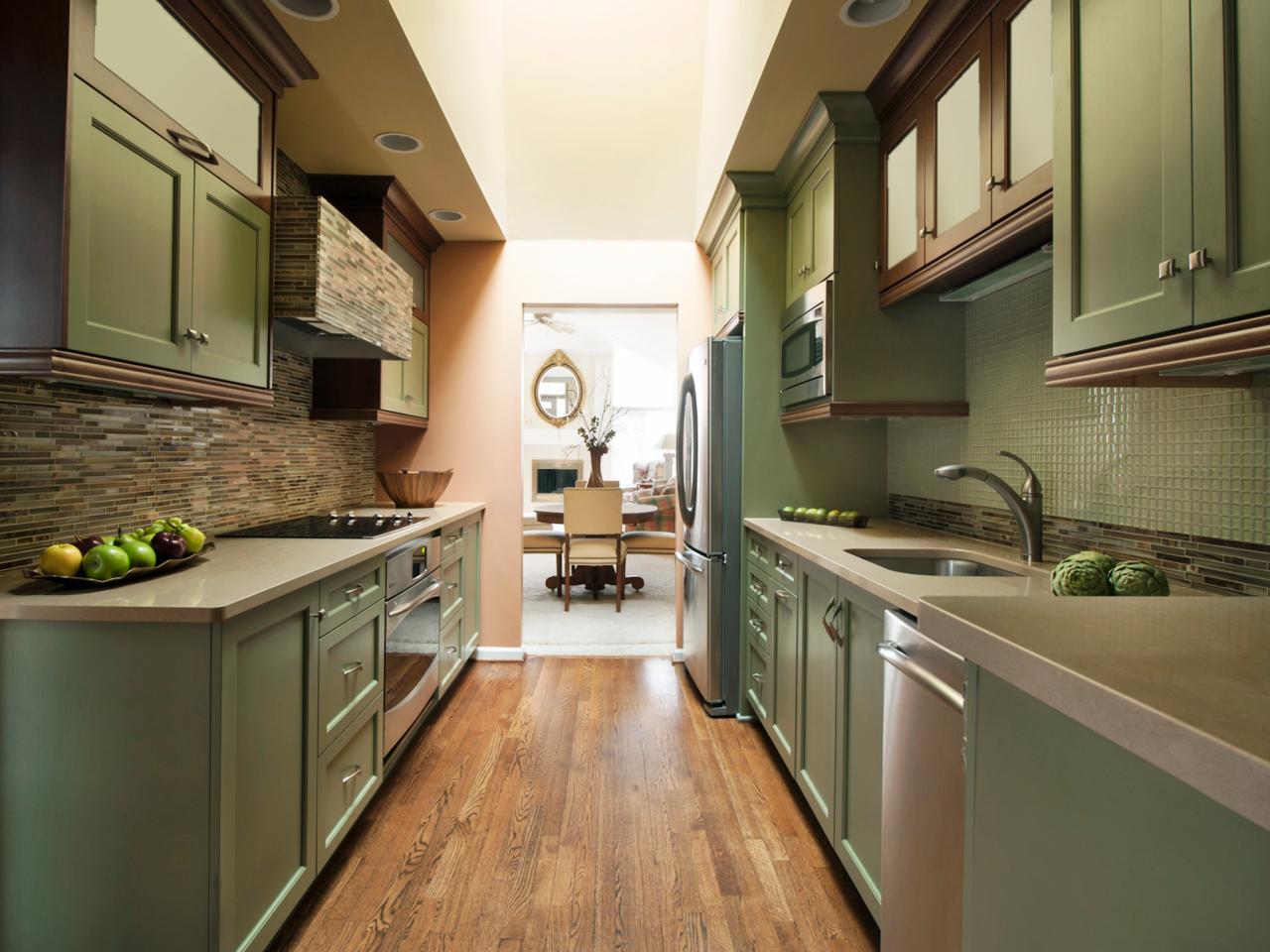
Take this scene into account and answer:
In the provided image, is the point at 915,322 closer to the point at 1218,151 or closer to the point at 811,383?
the point at 811,383

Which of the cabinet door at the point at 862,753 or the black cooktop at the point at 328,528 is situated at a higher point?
the black cooktop at the point at 328,528

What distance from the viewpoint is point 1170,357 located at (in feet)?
3.25

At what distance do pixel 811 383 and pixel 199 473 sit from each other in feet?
7.00

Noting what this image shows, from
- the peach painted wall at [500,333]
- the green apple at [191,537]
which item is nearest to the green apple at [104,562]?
the green apple at [191,537]

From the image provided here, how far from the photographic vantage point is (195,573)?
1522 millimetres

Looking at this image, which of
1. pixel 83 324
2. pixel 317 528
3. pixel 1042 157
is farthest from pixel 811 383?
pixel 83 324

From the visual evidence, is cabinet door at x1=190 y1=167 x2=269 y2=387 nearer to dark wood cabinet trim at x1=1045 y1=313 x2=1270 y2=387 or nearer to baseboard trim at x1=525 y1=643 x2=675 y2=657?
dark wood cabinet trim at x1=1045 y1=313 x2=1270 y2=387

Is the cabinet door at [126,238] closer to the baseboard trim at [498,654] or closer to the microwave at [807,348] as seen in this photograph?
the microwave at [807,348]

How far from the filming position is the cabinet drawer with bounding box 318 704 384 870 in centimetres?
172

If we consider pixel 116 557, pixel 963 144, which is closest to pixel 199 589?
pixel 116 557

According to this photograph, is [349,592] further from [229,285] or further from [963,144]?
[963,144]

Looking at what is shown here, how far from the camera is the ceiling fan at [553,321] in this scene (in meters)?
7.26

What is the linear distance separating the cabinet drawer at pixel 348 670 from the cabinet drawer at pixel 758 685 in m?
1.44

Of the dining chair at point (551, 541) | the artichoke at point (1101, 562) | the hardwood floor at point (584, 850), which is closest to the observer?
the artichoke at point (1101, 562)
